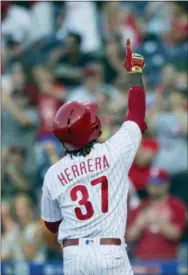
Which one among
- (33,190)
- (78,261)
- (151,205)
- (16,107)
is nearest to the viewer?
(78,261)

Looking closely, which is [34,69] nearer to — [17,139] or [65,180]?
[17,139]

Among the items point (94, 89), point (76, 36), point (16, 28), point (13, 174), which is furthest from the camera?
point (16, 28)

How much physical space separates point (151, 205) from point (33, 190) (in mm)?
1503

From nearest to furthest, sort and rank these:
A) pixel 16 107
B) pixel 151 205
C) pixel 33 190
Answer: pixel 151 205 < pixel 33 190 < pixel 16 107

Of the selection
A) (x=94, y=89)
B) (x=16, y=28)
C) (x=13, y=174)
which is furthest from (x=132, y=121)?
(x=16, y=28)

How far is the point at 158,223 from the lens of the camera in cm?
836

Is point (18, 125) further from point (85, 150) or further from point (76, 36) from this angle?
point (85, 150)

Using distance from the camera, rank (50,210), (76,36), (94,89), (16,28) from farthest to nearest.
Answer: (16,28) → (76,36) → (94,89) → (50,210)

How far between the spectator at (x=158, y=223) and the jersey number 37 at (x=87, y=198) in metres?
3.54

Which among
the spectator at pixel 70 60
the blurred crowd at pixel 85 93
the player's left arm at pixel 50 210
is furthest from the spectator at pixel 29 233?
the player's left arm at pixel 50 210

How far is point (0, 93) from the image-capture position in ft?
31.4

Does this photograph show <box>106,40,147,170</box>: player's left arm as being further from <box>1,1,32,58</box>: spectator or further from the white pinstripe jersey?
<box>1,1,32,58</box>: spectator

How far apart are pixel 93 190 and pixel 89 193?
28 millimetres

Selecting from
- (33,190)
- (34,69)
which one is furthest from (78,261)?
(34,69)
